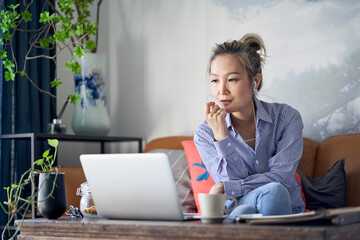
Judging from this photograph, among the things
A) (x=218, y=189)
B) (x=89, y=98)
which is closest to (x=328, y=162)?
(x=218, y=189)

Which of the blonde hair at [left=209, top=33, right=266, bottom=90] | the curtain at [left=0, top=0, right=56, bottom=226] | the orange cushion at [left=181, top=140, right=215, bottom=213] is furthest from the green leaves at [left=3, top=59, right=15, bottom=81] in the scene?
the blonde hair at [left=209, top=33, right=266, bottom=90]

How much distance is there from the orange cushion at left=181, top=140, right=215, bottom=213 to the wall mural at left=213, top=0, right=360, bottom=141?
1.84ft

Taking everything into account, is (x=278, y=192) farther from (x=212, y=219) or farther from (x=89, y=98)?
(x=89, y=98)

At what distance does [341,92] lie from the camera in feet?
8.13

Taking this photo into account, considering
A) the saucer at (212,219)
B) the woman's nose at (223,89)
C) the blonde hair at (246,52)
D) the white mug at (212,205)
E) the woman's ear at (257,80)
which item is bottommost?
the saucer at (212,219)

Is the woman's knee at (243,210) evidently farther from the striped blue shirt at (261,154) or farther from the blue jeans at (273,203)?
the striped blue shirt at (261,154)

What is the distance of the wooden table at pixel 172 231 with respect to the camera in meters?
1.07

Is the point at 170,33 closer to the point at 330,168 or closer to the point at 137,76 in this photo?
the point at 137,76

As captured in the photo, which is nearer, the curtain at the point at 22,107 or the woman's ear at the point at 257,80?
the woman's ear at the point at 257,80

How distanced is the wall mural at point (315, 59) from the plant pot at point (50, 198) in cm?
144

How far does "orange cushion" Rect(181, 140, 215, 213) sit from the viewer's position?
7.44ft

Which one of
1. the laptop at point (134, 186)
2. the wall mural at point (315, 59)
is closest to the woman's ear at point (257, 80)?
the wall mural at point (315, 59)

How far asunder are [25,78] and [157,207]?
1.63 meters

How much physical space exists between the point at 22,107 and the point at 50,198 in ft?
4.21
